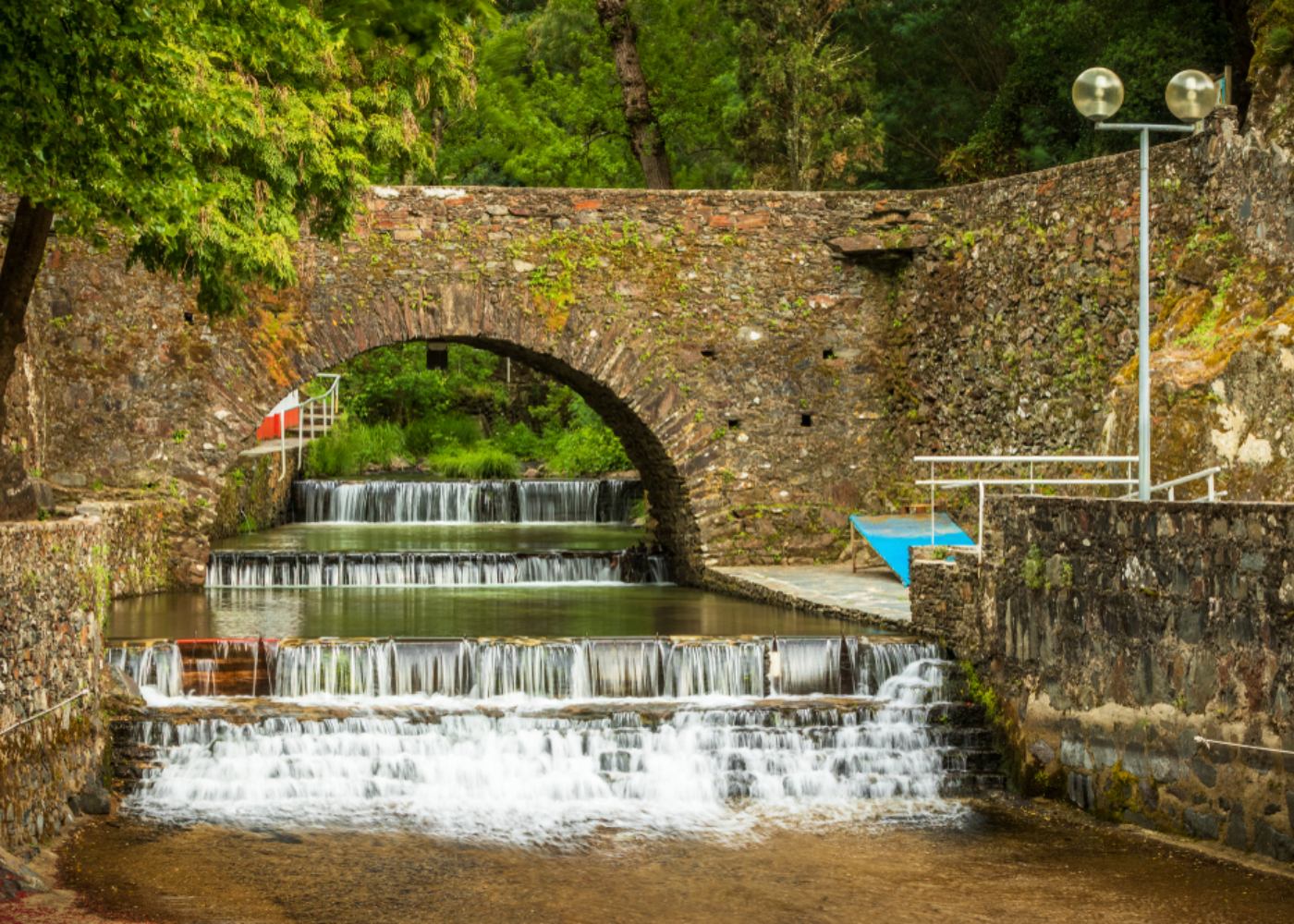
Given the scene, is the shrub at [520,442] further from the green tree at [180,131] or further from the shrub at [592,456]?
the green tree at [180,131]

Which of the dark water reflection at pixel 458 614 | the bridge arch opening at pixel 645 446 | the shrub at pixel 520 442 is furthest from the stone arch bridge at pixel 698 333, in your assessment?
the shrub at pixel 520 442

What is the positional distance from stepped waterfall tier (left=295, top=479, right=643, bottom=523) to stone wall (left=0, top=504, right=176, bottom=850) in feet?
42.8

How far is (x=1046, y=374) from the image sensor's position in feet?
52.3

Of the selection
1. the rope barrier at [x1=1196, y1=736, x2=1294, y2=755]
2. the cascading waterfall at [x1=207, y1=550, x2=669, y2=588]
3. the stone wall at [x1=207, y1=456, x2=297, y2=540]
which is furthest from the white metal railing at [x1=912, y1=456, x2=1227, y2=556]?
the stone wall at [x1=207, y1=456, x2=297, y2=540]

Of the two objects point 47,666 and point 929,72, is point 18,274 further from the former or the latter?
point 929,72

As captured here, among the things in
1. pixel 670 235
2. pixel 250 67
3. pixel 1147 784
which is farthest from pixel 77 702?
pixel 670 235

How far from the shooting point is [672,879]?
8.52 meters

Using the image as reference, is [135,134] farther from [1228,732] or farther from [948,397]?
[948,397]

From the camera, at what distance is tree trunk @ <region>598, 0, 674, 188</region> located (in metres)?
23.3

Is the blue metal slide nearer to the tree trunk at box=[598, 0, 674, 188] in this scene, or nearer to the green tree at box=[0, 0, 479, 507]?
the green tree at box=[0, 0, 479, 507]

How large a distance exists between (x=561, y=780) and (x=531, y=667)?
163 centimetres

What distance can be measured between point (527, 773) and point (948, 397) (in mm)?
8346

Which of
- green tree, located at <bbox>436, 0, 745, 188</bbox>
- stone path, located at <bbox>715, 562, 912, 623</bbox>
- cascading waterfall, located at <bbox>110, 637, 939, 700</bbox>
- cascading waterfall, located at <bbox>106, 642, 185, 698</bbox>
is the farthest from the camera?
green tree, located at <bbox>436, 0, 745, 188</bbox>

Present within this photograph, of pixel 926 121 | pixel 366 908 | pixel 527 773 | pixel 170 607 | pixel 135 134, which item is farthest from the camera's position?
pixel 926 121
